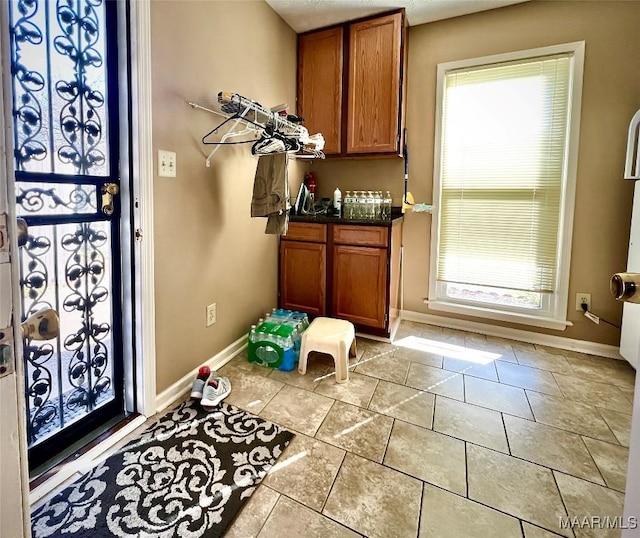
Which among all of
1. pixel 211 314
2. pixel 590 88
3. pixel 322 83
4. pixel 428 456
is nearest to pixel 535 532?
pixel 428 456

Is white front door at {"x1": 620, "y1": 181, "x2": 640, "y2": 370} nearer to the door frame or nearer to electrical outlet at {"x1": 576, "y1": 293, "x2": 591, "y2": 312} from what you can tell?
electrical outlet at {"x1": 576, "y1": 293, "x2": 591, "y2": 312}

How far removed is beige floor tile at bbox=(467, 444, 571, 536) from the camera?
1.16 meters

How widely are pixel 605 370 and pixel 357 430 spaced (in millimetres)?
1780

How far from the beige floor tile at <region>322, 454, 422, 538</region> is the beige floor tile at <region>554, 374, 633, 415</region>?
1223mm

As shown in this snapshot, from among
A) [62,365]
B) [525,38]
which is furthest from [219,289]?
[525,38]

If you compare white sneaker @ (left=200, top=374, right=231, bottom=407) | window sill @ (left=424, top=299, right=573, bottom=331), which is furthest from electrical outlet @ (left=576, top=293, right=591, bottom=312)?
white sneaker @ (left=200, top=374, right=231, bottom=407)

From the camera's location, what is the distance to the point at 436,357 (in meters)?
2.31

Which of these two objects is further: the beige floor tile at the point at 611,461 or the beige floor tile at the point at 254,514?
the beige floor tile at the point at 611,461

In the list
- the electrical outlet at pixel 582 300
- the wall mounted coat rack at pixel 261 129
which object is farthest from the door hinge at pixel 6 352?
the electrical outlet at pixel 582 300

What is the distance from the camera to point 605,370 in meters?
2.17

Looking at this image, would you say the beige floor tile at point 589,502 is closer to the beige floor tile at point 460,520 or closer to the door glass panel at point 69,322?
the beige floor tile at point 460,520

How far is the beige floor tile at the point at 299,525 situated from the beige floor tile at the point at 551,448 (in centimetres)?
86

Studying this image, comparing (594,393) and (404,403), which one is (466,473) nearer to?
(404,403)

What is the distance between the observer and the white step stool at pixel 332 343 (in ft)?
6.49
